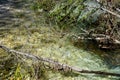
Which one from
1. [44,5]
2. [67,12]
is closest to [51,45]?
[67,12]

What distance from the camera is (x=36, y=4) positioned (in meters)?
6.89

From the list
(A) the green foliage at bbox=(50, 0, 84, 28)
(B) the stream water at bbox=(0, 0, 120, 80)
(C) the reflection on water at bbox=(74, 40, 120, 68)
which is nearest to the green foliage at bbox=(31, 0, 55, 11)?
(B) the stream water at bbox=(0, 0, 120, 80)

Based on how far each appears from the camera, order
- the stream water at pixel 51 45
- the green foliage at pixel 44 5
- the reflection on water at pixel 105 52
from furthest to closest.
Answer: the green foliage at pixel 44 5 < the reflection on water at pixel 105 52 < the stream water at pixel 51 45

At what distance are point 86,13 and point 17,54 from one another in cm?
194

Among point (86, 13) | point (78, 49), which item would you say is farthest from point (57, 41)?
point (86, 13)

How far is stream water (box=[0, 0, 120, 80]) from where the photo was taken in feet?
14.2

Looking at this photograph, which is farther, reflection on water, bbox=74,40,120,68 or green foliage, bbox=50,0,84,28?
green foliage, bbox=50,0,84,28

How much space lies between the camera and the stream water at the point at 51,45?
4324mm

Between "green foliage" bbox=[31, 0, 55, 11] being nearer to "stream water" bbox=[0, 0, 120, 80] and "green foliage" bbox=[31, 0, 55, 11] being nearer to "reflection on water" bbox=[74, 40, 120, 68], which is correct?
"stream water" bbox=[0, 0, 120, 80]

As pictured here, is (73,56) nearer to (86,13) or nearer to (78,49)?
(78,49)

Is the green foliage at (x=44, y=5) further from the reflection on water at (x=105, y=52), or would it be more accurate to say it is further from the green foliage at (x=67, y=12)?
the reflection on water at (x=105, y=52)

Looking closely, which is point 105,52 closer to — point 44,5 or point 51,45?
point 51,45

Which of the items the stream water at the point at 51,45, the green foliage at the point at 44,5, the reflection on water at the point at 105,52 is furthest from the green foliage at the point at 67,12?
the reflection on water at the point at 105,52

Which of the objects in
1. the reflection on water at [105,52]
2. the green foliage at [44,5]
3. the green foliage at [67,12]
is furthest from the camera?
the green foliage at [44,5]
